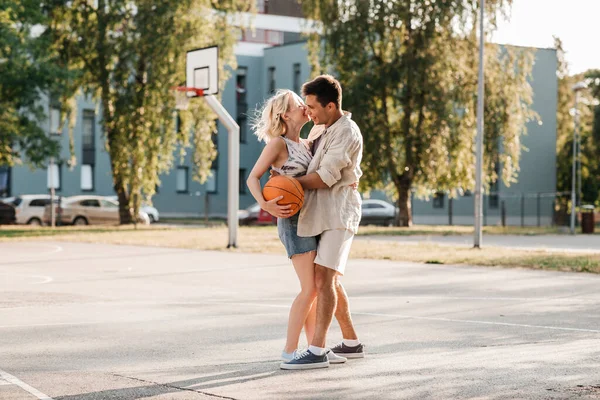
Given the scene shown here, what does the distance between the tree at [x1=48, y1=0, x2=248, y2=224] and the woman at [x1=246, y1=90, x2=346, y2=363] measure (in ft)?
103

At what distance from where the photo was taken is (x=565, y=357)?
314 inches

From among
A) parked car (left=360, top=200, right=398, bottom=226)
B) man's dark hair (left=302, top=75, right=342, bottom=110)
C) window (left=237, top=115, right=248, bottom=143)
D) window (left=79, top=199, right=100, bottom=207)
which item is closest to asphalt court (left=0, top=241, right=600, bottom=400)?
man's dark hair (left=302, top=75, right=342, bottom=110)

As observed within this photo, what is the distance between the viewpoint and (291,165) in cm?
759

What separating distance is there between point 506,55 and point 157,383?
34125mm

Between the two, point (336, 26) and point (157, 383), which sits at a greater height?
point (336, 26)

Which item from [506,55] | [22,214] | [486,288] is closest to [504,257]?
[486,288]

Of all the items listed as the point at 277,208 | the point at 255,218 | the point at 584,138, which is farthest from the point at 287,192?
the point at 584,138

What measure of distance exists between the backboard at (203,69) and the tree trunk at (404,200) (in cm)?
1534

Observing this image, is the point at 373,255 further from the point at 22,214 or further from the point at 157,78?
the point at 22,214

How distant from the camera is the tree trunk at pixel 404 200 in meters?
40.5

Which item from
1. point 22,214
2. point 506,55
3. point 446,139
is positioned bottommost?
point 22,214

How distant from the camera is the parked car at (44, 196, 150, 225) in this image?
1928 inches

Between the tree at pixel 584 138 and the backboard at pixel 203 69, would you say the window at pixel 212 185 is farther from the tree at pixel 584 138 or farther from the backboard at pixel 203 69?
the backboard at pixel 203 69

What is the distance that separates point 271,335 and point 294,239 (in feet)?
6.82
